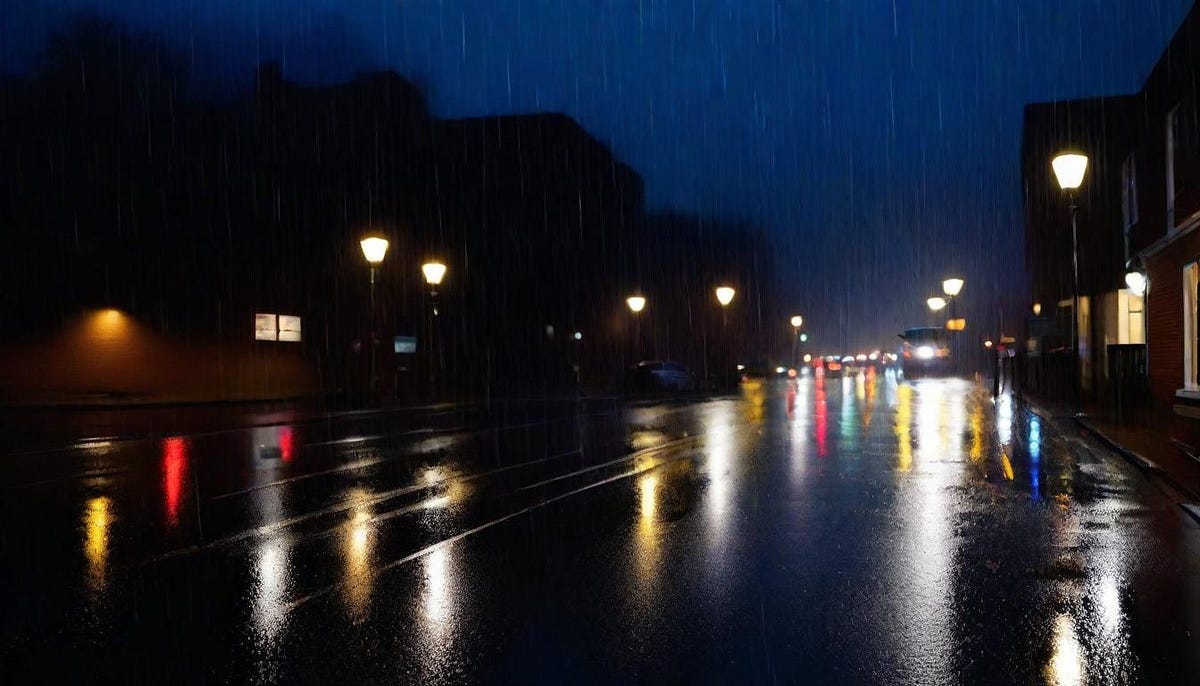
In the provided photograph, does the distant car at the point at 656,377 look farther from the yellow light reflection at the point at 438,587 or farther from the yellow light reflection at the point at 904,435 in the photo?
the yellow light reflection at the point at 438,587

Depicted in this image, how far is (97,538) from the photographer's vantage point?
28.6 feet

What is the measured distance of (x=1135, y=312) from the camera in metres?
32.3

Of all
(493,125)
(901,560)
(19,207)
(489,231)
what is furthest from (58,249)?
(493,125)

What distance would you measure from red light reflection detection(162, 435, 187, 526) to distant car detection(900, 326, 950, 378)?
2107 inches

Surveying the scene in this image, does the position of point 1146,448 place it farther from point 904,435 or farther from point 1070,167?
point 1070,167

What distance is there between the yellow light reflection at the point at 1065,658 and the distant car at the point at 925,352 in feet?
197

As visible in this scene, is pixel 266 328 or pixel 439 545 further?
pixel 266 328

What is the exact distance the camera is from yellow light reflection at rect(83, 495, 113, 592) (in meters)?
7.12

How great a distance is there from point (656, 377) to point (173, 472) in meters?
29.4

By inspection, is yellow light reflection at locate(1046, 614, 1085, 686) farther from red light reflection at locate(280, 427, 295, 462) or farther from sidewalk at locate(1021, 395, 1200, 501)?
red light reflection at locate(280, 427, 295, 462)

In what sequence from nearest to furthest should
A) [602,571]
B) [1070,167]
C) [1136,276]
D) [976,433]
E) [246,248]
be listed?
[602,571]
[976,433]
[1070,167]
[1136,276]
[246,248]

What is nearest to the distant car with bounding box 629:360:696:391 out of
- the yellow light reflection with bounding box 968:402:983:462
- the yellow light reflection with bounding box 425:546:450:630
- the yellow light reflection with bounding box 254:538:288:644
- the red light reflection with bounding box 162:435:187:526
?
the yellow light reflection with bounding box 968:402:983:462

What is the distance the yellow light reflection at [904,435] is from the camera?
45.9ft

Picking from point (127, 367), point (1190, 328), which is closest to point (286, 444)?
point (127, 367)
